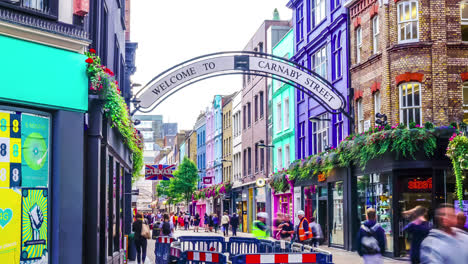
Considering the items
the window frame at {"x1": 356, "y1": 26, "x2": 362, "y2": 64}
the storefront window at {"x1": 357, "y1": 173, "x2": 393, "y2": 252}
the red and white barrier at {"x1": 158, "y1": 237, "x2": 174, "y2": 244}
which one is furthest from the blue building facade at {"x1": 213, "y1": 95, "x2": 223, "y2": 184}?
the red and white barrier at {"x1": 158, "y1": 237, "x2": 174, "y2": 244}

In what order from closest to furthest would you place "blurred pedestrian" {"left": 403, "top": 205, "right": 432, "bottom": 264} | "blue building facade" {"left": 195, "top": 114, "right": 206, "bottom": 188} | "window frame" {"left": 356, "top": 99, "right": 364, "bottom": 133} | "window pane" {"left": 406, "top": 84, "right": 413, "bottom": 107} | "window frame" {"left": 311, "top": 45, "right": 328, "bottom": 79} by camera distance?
"blurred pedestrian" {"left": 403, "top": 205, "right": 432, "bottom": 264} < "window pane" {"left": 406, "top": 84, "right": 413, "bottom": 107} < "window frame" {"left": 356, "top": 99, "right": 364, "bottom": 133} < "window frame" {"left": 311, "top": 45, "right": 328, "bottom": 79} < "blue building facade" {"left": 195, "top": 114, "right": 206, "bottom": 188}

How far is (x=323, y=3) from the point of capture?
3559cm

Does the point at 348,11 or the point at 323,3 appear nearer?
the point at 348,11

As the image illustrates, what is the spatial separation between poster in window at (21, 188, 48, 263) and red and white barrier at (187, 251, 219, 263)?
293 cm

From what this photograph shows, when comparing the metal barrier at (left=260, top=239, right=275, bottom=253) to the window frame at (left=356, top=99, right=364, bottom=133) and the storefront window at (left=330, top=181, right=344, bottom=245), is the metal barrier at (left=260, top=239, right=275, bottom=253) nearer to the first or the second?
the window frame at (left=356, top=99, right=364, bottom=133)

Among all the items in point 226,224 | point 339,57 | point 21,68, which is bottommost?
Answer: point 226,224

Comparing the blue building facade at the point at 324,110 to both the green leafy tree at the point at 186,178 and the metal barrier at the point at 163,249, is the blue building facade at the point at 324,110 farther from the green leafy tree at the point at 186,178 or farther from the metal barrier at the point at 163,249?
the green leafy tree at the point at 186,178

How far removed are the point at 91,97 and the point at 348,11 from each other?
2051 cm

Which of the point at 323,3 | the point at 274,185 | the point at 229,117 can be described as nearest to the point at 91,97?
the point at 323,3

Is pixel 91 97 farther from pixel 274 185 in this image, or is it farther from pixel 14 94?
pixel 274 185

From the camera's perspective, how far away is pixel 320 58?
3584cm

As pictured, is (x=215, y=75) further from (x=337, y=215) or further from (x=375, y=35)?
(x=337, y=215)

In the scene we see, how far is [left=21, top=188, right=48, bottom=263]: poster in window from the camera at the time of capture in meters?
11.0

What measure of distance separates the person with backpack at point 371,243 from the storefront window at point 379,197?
12532mm
